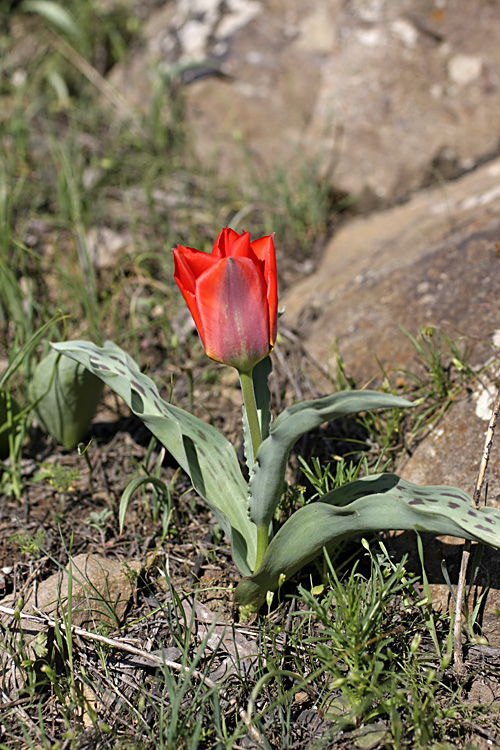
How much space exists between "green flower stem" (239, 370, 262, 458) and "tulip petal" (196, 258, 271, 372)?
55 mm

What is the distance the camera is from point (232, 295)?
46.6 inches

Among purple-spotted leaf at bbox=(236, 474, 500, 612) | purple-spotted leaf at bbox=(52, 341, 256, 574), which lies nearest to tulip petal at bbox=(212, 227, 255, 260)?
purple-spotted leaf at bbox=(52, 341, 256, 574)

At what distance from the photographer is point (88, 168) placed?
3.44 meters

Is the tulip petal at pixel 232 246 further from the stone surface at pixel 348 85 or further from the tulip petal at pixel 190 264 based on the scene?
the stone surface at pixel 348 85

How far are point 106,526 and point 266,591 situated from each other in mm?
585

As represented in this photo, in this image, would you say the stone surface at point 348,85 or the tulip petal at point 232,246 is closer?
the tulip petal at point 232,246

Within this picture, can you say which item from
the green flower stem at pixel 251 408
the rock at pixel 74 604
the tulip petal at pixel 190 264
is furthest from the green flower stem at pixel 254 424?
the rock at pixel 74 604

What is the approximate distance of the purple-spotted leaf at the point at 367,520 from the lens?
1.26 meters

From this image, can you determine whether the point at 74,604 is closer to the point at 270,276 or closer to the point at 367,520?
the point at 367,520

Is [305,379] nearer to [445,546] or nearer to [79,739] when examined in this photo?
[445,546]

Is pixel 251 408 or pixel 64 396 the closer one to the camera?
pixel 251 408

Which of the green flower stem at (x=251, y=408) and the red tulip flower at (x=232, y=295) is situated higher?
the red tulip flower at (x=232, y=295)

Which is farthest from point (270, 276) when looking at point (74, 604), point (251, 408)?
point (74, 604)

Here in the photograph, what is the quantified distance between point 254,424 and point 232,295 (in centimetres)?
32
